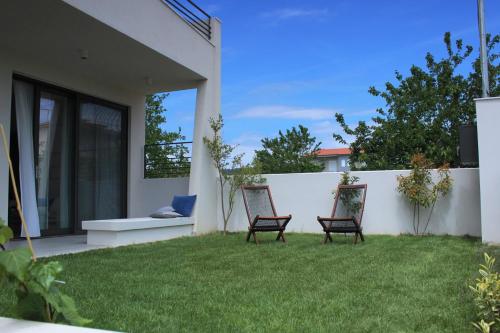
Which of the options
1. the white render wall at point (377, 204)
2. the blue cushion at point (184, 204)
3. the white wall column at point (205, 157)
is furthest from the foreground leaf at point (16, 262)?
the white render wall at point (377, 204)

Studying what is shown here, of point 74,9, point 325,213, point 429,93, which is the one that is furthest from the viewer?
point 429,93

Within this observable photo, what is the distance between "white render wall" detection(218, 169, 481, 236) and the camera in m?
8.13

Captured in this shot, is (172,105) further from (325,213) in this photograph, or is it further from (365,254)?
(365,254)

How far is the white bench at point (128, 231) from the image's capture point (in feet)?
23.7

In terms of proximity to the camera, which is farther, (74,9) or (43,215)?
(43,215)

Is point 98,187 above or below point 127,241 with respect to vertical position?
above

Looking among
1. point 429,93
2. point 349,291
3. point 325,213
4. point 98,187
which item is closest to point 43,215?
point 98,187

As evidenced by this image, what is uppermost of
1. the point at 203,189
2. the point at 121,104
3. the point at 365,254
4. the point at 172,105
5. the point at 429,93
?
the point at 172,105

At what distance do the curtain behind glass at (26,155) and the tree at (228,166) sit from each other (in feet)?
10.7

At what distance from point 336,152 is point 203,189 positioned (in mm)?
36328

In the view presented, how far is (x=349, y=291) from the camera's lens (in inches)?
155

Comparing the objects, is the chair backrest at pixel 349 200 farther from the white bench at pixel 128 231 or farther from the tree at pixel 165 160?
the tree at pixel 165 160

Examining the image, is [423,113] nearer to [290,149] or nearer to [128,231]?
[128,231]

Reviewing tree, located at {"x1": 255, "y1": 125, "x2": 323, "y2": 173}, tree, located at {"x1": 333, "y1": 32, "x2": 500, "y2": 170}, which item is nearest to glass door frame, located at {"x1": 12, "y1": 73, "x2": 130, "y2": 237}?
tree, located at {"x1": 333, "y1": 32, "x2": 500, "y2": 170}
